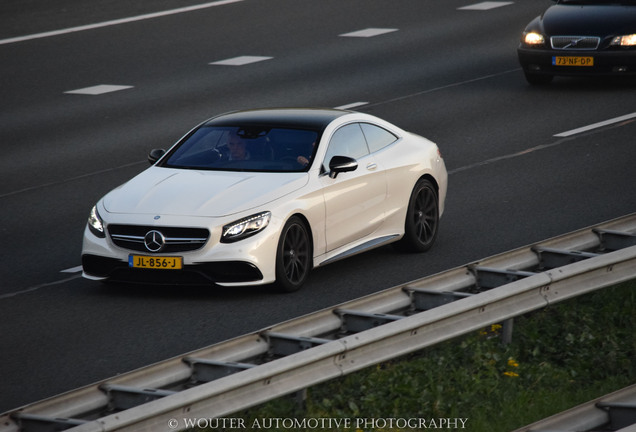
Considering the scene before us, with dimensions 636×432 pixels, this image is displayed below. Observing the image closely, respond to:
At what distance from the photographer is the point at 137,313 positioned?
402 inches

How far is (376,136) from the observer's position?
40.1 ft

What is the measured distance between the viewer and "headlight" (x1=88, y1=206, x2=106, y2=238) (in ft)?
34.9

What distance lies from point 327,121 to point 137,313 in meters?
2.75

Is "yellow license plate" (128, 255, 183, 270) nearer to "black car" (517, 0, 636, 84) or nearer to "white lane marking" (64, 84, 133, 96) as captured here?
"white lane marking" (64, 84, 133, 96)

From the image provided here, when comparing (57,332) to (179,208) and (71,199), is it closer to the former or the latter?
(179,208)

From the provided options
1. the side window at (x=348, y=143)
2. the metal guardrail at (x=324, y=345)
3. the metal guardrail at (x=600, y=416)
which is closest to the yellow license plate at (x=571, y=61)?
the side window at (x=348, y=143)

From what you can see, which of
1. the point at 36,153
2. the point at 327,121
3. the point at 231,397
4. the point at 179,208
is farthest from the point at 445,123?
the point at 231,397

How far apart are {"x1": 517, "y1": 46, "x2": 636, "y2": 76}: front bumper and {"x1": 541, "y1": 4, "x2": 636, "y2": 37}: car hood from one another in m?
0.34

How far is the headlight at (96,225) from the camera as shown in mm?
10648

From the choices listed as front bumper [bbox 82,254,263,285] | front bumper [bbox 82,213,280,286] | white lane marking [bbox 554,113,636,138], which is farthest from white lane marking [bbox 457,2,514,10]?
front bumper [bbox 82,254,263,285]

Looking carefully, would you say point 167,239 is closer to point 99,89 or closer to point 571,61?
point 99,89

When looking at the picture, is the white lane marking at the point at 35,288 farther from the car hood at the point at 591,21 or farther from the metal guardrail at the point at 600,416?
the car hood at the point at 591,21

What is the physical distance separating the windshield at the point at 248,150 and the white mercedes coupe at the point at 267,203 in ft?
0.04

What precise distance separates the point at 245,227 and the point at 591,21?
39.4 ft
